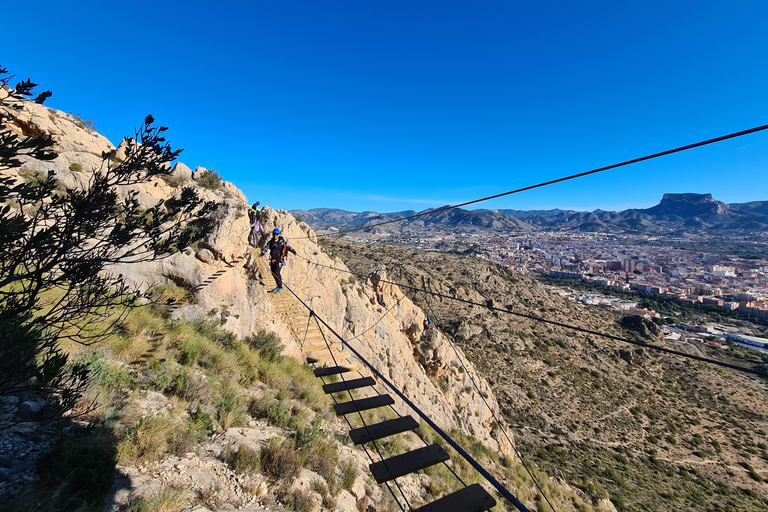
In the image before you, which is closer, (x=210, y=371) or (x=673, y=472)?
(x=210, y=371)

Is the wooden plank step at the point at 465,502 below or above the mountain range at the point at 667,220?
below

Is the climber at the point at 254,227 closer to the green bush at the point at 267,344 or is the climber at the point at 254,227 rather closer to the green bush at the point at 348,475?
the green bush at the point at 267,344

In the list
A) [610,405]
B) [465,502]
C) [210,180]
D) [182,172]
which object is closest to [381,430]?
[465,502]

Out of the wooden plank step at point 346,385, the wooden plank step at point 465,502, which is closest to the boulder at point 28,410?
the wooden plank step at point 346,385

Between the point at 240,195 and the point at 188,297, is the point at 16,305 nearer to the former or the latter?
the point at 188,297

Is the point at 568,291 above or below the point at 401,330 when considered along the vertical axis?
below

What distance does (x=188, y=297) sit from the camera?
802 cm

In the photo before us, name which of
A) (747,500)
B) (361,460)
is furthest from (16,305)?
(747,500)

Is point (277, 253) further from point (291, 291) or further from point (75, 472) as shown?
point (75, 472)

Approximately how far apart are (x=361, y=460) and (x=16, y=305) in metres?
5.37

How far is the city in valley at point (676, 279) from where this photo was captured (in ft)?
149

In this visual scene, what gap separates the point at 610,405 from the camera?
93.7ft

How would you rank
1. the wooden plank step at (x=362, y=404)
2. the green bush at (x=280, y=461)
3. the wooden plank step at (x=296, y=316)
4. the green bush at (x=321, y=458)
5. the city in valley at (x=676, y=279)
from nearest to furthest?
the green bush at (x=280, y=461) < the wooden plank step at (x=362, y=404) < the green bush at (x=321, y=458) < the wooden plank step at (x=296, y=316) < the city in valley at (x=676, y=279)

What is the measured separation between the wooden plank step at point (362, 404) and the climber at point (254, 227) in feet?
37.3
